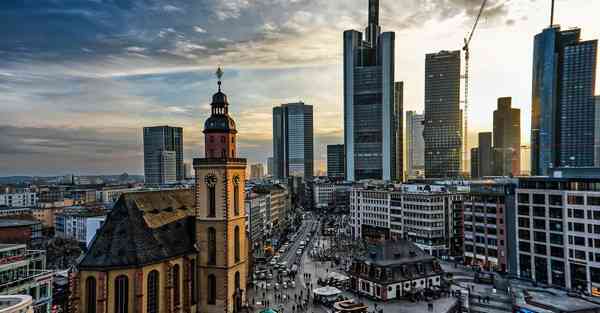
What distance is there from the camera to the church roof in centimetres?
4375

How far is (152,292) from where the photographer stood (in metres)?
45.7

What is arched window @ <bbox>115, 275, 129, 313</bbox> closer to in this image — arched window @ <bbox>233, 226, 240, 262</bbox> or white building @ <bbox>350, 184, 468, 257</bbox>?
arched window @ <bbox>233, 226, 240, 262</bbox>

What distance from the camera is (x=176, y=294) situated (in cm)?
4816

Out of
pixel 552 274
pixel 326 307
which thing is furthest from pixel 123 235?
pixel 552 274

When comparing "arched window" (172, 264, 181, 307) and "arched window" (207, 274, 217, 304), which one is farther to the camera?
"arched window" (207, 274, 217, 304)

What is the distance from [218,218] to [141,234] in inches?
366

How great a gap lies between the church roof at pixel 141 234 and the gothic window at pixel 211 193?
4123 mm

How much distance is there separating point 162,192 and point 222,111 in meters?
13.1

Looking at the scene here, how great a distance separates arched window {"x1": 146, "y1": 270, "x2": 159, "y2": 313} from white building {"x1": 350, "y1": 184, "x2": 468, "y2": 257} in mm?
68240

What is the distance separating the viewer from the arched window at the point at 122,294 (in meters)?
43.3

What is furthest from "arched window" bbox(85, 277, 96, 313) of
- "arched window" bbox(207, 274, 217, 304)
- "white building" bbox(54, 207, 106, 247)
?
"white building" bbox(54, 207, 106, 247)

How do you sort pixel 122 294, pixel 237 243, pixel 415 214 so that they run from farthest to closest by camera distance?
1. pixel 415 214
2. pixel 237 243
3. pixel 122 294

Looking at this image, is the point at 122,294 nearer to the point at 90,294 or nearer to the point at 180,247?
the point at 90,294

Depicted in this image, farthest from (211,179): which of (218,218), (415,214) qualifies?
(415,214)
